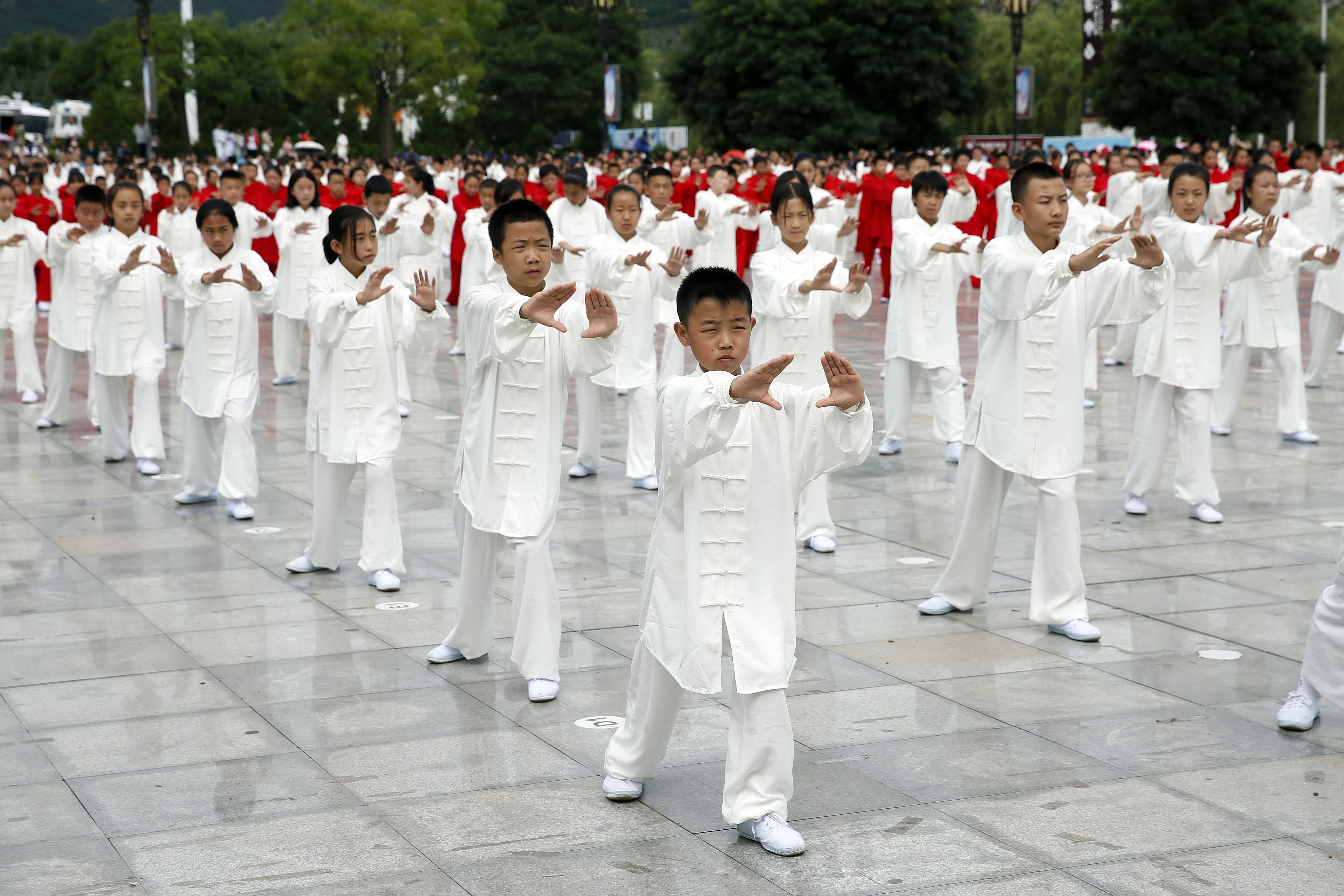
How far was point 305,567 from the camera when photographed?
7.26 m

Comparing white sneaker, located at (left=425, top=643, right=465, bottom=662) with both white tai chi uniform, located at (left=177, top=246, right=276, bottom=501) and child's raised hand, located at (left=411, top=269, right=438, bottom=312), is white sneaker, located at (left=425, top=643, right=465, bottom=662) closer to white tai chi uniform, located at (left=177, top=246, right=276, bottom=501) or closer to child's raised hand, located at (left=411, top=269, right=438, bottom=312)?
child's raised hand, located at (left=411, top=269, right=438, bottom=312)

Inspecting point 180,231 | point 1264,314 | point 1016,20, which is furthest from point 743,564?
point 1016,20

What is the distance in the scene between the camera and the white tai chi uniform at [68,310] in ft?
36.4

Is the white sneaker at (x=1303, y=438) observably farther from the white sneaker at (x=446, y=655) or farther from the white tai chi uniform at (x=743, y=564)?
the white tai chi uniform at (x=743, y=564)

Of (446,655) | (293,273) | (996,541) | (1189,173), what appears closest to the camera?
(446,655)

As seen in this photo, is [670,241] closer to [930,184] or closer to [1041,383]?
[930,184]

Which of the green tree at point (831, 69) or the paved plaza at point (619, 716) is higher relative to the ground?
the green tree at point (831, 69)

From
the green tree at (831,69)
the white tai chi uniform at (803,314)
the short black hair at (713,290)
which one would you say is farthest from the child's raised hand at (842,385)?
the green tree at (831,69)

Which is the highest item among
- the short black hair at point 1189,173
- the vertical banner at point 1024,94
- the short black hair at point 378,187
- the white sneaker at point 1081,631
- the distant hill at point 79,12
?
the distant hill at point 79,12

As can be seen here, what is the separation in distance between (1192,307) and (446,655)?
15.3 feet

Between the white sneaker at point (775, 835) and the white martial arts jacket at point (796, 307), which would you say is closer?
the white sneaker at point (775, 835)

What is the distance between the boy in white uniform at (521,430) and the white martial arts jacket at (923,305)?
4.43 m

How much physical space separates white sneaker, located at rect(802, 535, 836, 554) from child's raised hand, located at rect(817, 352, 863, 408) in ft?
11.6

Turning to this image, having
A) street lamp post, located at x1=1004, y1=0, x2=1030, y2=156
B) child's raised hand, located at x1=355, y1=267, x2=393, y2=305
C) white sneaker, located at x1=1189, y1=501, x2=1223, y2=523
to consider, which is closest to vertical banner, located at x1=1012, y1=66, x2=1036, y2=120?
street lamp post, located at x1=1004, y1=0, x2=1030, y2=156
